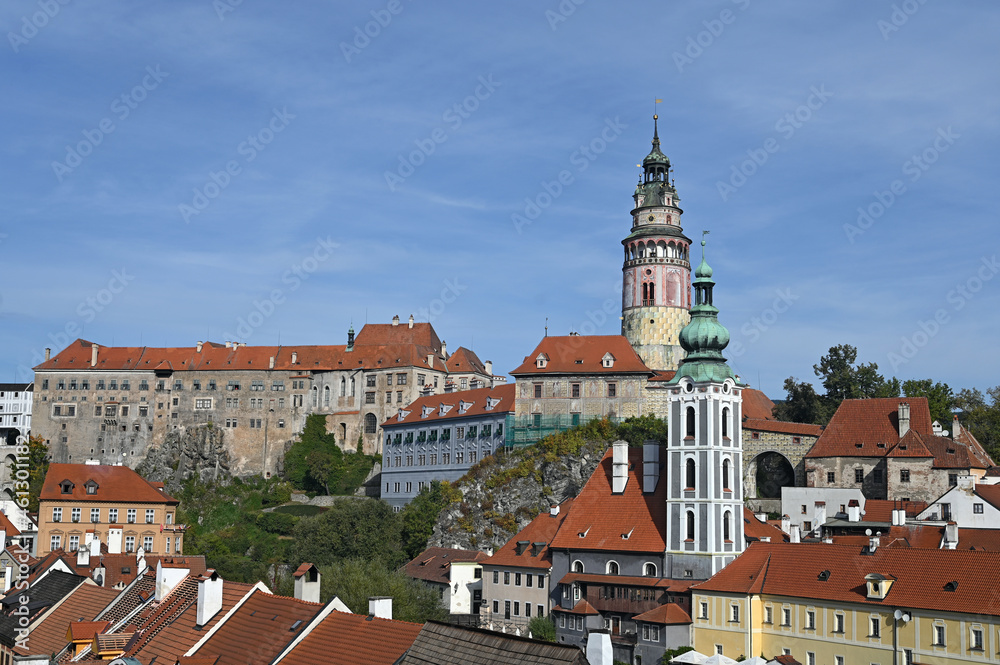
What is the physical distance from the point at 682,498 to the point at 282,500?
53665 mm

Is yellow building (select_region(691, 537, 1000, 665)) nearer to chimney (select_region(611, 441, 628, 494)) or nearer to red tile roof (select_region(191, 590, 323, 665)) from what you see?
chimney (select_region(611, 441, 628, 494))

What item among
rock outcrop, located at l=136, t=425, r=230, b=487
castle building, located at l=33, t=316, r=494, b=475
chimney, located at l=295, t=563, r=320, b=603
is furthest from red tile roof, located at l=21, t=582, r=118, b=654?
rock outcrop, located at l=136, t=425, r=230, b=487

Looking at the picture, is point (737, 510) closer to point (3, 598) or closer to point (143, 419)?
point (3, 598)

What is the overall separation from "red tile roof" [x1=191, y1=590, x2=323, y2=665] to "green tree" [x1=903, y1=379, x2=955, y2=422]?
62.0 metres

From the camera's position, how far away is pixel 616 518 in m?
58.1

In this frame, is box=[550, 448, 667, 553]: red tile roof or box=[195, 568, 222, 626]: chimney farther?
box=[550, 448, 667, 553]: red tile roof

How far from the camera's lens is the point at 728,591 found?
4850 centimetres

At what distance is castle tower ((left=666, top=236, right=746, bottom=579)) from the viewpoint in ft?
175

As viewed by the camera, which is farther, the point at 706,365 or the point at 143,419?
the point at 143,419

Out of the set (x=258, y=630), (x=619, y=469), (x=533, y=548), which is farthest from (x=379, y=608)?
(x=533, y=548)

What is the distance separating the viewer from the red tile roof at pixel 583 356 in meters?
79.3

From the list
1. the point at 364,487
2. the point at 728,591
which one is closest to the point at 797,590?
the point at 728,591

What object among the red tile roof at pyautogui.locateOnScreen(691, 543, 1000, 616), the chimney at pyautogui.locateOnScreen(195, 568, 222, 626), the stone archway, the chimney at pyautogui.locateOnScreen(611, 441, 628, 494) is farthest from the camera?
the stone archway

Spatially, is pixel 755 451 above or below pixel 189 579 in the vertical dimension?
above
